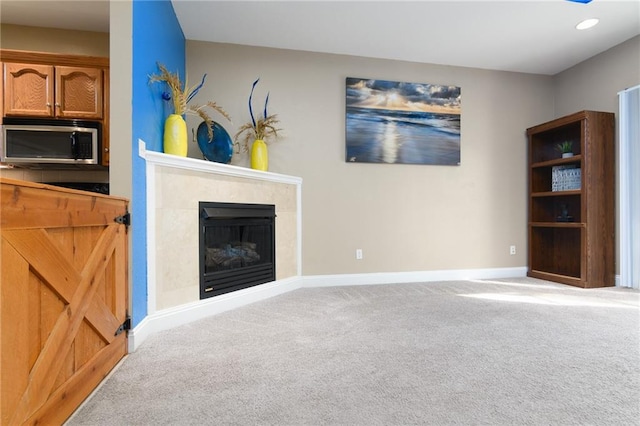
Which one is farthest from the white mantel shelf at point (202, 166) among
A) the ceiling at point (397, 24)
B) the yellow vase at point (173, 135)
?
the ceiling at point (397, 24)

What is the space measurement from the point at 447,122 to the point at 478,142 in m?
0.50

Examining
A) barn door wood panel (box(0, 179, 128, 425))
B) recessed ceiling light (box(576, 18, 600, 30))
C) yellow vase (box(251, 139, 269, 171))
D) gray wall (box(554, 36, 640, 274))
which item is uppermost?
recessed ceiling light (box(576, 18, 600, 30))

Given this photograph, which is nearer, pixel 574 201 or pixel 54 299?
pixel 54 299

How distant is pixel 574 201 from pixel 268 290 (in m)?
3.77

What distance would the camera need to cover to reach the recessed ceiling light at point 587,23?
2.87m

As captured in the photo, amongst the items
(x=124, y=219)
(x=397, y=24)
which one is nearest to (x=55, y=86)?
(x=124, y=219)

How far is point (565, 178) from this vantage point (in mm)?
3572

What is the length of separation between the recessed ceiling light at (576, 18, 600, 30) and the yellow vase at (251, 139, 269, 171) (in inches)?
129

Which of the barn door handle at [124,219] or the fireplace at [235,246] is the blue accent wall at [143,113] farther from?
the fireplace at [235,246]

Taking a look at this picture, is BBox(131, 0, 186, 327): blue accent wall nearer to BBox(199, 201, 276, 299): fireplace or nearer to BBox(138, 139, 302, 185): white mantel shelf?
BBox(138, 139, 302, 185): white mantel shelf

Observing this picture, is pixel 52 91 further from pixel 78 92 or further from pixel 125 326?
pixel 125 326

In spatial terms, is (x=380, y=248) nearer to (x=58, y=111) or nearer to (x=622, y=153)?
(x=622, y=153)

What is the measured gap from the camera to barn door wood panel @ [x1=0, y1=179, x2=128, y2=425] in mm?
869

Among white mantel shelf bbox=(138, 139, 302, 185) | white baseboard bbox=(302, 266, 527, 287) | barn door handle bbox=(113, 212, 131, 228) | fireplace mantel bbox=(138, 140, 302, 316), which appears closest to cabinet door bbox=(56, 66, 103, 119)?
white mantel shelf bbox=(138, 139, 302, 185)
